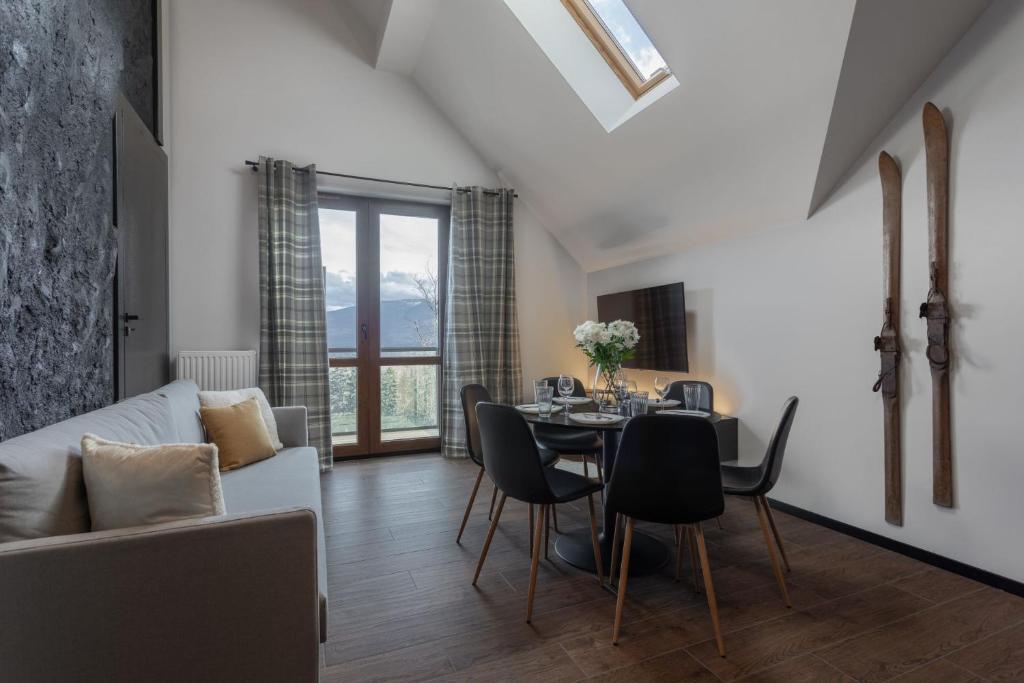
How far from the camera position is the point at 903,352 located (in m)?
2.41

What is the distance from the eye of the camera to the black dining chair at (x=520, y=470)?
189 cm

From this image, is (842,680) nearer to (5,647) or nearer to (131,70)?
(5,647)

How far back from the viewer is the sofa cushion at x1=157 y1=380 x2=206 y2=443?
2156 mm

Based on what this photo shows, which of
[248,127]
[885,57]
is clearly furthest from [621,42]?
[248,127]

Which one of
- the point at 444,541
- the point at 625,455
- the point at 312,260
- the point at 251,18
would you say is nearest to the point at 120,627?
the point at 625,455

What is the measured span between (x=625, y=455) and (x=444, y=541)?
4.49ft

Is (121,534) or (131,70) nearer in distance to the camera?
(121,534)

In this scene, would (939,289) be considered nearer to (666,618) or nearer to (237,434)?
(666,618)

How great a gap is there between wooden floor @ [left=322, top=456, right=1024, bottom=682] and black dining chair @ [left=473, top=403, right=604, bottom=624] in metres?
0.17

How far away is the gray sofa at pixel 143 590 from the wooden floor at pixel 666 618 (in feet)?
2.01

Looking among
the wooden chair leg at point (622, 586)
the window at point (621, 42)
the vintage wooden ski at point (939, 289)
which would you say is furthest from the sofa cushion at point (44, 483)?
the window at point (621, 42)

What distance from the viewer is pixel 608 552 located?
2354 millimetres

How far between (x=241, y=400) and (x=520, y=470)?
1.87 m

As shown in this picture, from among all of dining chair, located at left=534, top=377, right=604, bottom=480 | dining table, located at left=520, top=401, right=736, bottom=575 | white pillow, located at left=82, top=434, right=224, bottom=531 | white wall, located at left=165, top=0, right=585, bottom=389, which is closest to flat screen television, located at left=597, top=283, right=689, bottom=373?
dining chair, located at left=534, top=377, right=604, bottom=480
